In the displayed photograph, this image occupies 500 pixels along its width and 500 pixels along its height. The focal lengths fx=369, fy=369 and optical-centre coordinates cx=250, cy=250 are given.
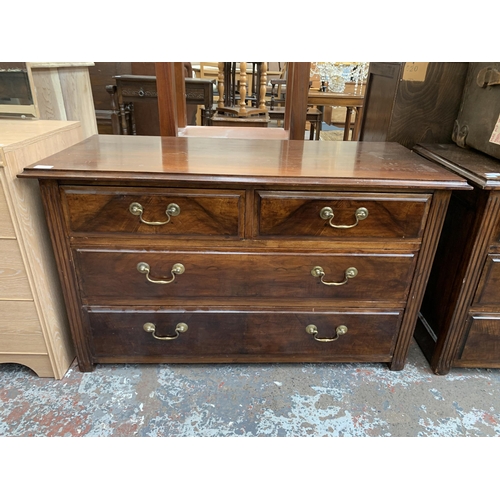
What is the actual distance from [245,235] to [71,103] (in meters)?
1.20

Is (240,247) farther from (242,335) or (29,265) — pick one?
(29,265)

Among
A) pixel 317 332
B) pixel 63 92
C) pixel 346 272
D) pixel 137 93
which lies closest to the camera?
pixel 346 272

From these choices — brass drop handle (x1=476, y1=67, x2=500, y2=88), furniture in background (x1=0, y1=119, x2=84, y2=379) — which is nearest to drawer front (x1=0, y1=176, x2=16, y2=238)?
furniture in background (x1=0, y1=119, x2=84, y2=379)

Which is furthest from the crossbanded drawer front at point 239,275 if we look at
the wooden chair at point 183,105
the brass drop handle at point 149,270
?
the wooden chair at point 183,105

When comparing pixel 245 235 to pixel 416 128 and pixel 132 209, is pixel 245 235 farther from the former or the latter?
pixel 416 128

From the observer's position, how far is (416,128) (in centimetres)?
161

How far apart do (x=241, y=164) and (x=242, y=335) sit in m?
0.60

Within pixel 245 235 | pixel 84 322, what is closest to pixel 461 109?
pixel 245 235

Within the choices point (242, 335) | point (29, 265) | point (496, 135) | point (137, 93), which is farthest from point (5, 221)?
point (137, 93)

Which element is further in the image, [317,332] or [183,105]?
[183,105]

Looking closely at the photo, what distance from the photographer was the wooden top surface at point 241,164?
3.47ft

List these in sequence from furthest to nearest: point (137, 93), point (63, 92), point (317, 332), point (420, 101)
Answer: point (137, 93)
point (63, 92)
point (420, 101)
point (317, 332)

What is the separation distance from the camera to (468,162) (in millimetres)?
1258

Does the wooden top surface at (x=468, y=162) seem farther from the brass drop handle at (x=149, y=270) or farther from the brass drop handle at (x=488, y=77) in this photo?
the brass drop handle at (x=149, y=270)
